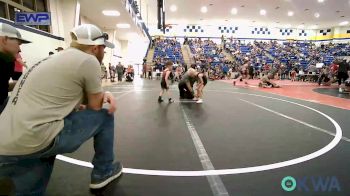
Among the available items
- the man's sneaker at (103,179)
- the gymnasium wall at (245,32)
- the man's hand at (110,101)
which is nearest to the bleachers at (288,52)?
the gymnasium wall at (245,32)

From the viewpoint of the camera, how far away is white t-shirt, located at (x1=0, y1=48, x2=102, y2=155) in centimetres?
169

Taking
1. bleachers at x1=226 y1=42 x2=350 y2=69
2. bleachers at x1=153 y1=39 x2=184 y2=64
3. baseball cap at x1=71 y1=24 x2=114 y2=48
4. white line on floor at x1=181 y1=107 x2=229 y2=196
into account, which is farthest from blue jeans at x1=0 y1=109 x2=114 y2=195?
bleachers at x1=226 y1=42 x2=350 y2=69

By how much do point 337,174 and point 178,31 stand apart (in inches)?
1339

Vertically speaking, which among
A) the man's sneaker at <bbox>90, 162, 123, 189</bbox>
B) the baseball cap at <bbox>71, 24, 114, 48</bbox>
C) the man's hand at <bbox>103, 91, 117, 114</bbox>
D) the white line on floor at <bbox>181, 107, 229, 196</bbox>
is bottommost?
the white line on floor at <bbox>181, 107, 229, 196</bbox>

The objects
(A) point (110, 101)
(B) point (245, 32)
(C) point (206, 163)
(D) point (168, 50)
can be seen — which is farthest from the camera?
(B) point (245, 32)

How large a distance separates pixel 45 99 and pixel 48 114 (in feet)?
0.33

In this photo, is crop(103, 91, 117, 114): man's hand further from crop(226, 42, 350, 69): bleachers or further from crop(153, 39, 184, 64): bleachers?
crop(226, 42, 350, 69): bleachers

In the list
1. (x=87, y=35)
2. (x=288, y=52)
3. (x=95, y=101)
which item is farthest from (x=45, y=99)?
(x=288, y=52)

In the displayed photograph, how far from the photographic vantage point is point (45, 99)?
1.75 meters

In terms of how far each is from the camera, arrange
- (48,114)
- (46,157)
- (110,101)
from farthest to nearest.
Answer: (110,101)
(46,157)
(48,114)

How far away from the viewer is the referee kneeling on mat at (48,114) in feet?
5.59

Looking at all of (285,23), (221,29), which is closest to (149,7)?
(221,29)

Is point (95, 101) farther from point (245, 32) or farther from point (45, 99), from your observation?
point (245, 32)

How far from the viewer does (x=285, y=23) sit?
33.1 metres
